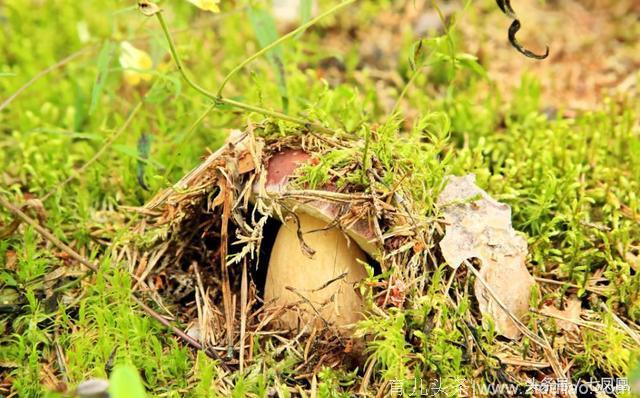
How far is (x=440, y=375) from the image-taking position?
1.96 meters

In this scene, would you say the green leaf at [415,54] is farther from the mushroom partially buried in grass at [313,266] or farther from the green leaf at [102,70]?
the green leaf at [102,70]

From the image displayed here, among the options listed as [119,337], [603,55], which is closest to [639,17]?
[603,55]

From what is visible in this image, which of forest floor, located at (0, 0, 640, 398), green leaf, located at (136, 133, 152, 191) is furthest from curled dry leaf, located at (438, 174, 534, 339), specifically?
green leaf, located at (136, 133, 152, 191)

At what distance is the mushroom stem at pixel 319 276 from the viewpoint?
2092 mm

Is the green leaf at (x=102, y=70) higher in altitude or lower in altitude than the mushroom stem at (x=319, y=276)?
higher

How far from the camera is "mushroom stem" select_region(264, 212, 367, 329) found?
2.09 metres

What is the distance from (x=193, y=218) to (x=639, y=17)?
3.00m

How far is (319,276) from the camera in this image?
2100mm

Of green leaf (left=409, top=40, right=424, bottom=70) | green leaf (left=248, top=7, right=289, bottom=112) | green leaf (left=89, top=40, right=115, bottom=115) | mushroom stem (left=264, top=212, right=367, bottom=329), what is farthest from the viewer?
green leaf (left=248, top=7, right=289, bottom=112)

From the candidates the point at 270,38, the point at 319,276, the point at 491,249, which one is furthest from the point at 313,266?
the point at 270,38

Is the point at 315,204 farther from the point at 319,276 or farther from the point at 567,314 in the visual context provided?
the point at 567,314

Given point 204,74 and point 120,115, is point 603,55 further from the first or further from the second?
point 120,115

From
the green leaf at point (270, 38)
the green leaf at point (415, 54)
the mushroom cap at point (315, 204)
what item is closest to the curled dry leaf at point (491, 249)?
the mushroom cap at point (315, 204)

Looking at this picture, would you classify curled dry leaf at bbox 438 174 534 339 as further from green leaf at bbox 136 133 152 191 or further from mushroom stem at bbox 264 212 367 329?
green leaf at bbox 136 133 152 191
